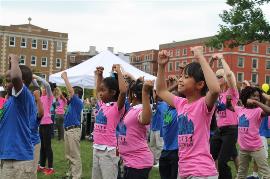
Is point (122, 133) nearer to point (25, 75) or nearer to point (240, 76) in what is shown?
point (25, 75)

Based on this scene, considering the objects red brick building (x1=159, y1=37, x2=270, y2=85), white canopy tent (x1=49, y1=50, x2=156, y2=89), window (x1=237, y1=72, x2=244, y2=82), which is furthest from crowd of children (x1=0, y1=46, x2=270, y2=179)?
window (x1=237, y1=72, x2=244, y2=82)

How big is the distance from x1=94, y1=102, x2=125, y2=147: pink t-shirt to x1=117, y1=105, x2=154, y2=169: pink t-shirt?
51 cm

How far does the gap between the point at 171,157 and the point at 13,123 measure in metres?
2.56

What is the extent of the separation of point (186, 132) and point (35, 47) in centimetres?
7616

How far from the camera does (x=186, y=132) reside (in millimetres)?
4246

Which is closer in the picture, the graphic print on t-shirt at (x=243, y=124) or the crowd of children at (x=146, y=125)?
the crowd of children at (x=146, y=125)

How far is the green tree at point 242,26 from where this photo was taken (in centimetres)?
3306

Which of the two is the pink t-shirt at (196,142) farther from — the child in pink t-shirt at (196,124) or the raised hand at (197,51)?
the raised hand at (197,51)

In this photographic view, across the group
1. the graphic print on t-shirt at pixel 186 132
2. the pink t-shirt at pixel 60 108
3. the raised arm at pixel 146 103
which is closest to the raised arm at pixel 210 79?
the graphic print on t-shirt at pixel 186 132

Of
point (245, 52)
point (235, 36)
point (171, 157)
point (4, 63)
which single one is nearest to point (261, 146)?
point (171, 157)

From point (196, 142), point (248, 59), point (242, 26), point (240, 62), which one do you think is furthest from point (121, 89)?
→ point (248, 59)

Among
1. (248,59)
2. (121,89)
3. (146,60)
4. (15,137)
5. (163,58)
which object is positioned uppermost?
(146,60)

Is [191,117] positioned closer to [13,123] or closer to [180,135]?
[180,135]

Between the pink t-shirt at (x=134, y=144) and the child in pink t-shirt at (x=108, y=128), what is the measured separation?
1.24 feet
